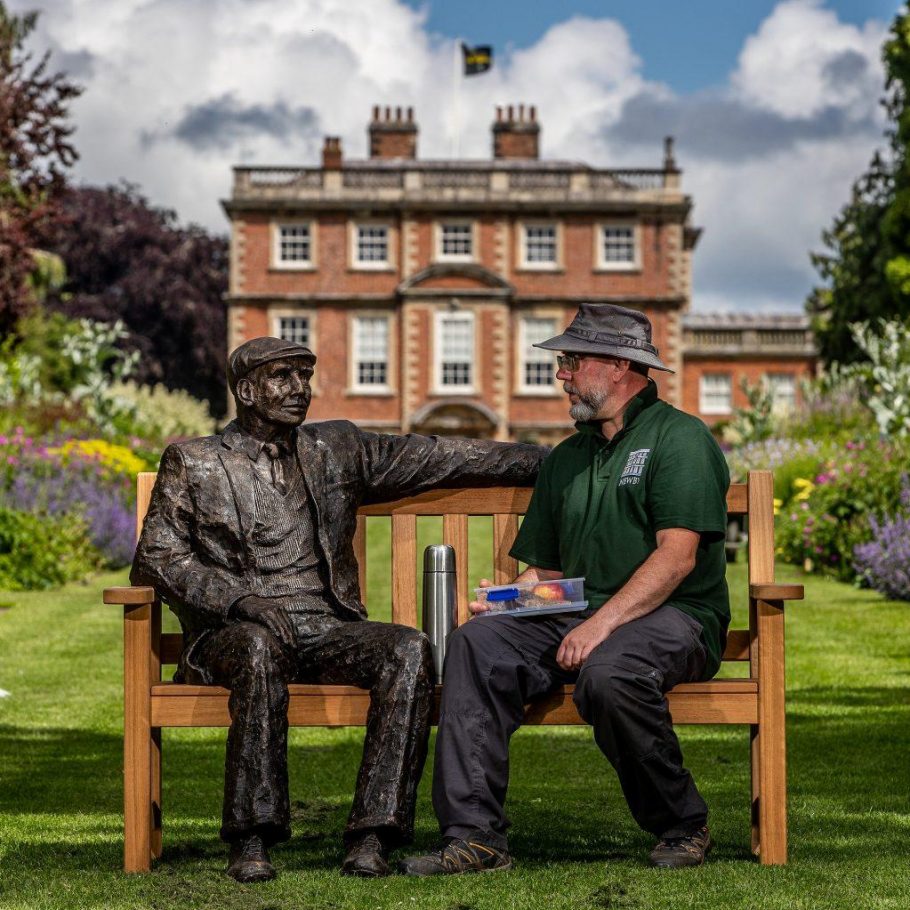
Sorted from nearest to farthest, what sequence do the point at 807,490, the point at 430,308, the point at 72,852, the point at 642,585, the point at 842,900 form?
the point at 842,900 → the point at 642,585 → the point at 72,852 → the point at 807,490 → the point at 430,308

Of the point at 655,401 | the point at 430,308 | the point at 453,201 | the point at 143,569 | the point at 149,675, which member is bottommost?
the point at 149,675

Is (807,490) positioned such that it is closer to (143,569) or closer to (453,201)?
(143,569)

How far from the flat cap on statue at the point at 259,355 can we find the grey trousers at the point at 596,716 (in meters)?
0.94

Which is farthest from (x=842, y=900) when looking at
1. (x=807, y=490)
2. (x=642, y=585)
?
(x=807, y=490)

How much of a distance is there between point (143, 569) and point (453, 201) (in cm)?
3641

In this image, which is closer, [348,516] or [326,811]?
[348,516]

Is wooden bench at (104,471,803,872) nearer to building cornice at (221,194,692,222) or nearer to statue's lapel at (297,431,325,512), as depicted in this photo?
statue's lapel at (297,431,325,512)

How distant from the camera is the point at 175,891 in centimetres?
397

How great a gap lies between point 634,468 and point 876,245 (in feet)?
90.2

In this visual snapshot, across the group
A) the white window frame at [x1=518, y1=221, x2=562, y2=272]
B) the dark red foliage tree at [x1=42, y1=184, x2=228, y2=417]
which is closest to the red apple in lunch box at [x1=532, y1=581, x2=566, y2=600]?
the white window frame at [x1=518, y1=221, x2=562, y2=272]

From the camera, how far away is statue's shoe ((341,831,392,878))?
4.03 meters

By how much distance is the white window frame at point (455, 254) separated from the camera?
40344mm

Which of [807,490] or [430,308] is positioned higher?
[430,308]

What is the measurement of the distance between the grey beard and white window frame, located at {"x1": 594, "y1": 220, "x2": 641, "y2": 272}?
36591 mm
